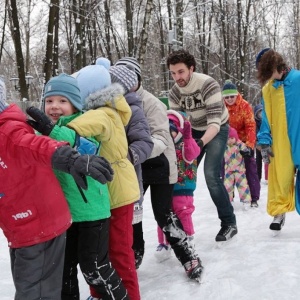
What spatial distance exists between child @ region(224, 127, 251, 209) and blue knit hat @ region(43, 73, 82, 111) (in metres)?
4.02

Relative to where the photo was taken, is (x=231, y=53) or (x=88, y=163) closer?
(x=88, y=163)

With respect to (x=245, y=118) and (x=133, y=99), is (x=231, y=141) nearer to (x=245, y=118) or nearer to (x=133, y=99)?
(x=245, y=118)

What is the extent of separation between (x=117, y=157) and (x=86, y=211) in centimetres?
40

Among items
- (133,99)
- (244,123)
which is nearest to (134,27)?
(244,123)

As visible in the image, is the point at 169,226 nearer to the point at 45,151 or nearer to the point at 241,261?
the point at 241,261

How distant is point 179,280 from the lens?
350 cm

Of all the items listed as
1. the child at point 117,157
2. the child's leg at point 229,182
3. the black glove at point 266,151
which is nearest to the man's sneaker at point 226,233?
the black glove at point 266,151

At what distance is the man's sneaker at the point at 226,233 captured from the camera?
14.4ft

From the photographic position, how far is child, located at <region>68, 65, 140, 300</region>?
2734 mm

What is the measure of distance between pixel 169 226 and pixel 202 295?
0.59 meters

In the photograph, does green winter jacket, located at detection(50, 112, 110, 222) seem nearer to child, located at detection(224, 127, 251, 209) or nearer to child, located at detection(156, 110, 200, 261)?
child, located at detection(156, 110, 200, 261)

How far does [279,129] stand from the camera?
4.51m

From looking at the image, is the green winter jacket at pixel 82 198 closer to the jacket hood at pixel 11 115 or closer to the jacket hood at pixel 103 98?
the jacket hood at pixel 103 98

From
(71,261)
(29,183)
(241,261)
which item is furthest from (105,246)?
(241,261)
